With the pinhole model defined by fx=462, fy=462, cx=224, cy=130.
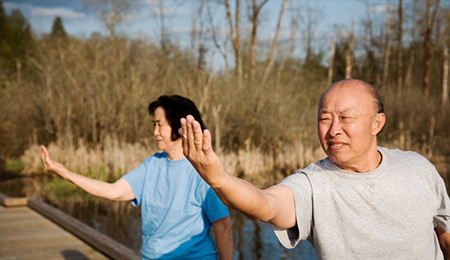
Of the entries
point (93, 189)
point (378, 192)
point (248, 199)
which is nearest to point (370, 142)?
point (378, 192)

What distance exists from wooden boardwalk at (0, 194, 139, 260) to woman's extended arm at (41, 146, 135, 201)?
1.75 metres

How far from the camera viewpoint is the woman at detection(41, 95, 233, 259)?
2562 mm

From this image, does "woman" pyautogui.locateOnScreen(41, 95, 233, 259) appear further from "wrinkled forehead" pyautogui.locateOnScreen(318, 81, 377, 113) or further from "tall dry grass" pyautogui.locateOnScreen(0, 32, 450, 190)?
"tall dry grass" pyautogui.locateOnScreen(0, 32, 450, 190)

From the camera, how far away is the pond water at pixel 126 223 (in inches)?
260

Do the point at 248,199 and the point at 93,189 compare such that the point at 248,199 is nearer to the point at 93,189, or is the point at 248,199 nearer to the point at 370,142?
the point at 370,142

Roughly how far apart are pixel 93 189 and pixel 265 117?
1088cm

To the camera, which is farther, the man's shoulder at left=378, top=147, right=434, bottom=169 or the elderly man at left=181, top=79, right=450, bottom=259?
the man's shoulder at left=378, top=147, right=434, bottom=169

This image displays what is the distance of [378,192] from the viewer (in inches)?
66.4

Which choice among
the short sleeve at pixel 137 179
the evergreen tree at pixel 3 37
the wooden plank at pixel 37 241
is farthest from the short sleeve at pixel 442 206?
the evergreen tree at pixel 3 37

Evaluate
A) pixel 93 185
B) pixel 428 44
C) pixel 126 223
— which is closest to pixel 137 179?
pixel 93 185

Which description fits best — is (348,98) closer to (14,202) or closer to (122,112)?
(14,202)

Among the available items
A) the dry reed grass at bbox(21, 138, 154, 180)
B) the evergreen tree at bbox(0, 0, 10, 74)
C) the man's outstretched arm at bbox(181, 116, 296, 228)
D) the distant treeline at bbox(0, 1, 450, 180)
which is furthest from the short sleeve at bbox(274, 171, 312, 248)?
the evergreen tree at bbox(0, 0, 10, 74)

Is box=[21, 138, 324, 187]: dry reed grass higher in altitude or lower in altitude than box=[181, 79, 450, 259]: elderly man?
lower

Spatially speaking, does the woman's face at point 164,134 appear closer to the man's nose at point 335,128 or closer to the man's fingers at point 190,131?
the man's nose at point 335,128
